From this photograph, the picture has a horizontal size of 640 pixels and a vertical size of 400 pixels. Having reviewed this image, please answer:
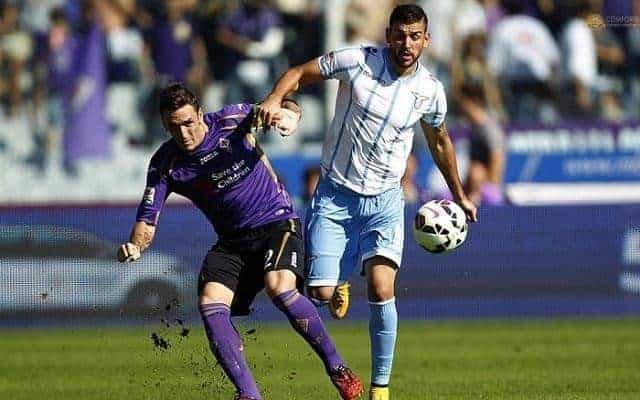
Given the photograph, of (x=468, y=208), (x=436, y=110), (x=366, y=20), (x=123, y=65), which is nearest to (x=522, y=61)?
(x=366, y=20)

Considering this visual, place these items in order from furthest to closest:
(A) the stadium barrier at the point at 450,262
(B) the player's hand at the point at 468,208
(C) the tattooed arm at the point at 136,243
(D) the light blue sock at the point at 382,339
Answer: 1. (A) the stadium barrier at the point at 450,262
2. (B) the player's hand at the point at 468,208
3. (D) the light blue sock at the point at 382,339
4. (C) the tattooed arm at the point at 136,243

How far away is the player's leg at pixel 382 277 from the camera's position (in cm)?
912

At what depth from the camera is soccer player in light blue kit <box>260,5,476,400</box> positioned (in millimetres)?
9125

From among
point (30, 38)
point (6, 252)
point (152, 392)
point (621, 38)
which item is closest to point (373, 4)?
point (621, 38)

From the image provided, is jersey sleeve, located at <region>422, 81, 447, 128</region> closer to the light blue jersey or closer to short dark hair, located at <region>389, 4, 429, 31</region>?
the light blue jersey

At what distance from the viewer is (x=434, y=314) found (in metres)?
16.8

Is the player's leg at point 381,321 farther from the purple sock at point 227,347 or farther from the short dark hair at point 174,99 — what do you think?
the short dark hair at point 174,99

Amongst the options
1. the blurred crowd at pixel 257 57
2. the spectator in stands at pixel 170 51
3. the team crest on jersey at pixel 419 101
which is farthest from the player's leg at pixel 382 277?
the spectator in stands at pixel 170 51

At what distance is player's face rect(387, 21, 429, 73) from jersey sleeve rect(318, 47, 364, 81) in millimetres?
255

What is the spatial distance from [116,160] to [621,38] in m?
6.91

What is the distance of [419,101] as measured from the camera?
917cm

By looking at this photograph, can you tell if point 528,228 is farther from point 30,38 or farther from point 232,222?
point 232,222

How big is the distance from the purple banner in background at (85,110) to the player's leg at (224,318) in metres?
10.5

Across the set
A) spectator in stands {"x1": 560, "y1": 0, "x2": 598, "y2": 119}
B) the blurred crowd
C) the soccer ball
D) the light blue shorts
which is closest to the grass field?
the light blue shorts
